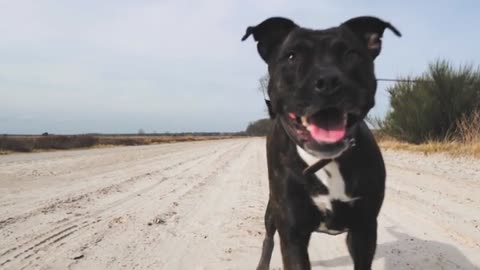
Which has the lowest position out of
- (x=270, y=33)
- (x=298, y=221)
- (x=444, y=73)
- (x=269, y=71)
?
(x=298, y=221)

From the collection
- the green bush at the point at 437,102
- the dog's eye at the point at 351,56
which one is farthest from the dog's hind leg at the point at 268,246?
the green bush at the point at 437,102

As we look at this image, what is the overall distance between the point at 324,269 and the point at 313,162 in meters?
1.45

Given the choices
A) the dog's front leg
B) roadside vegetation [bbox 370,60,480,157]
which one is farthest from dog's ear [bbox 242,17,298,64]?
roadside vegetation [bbox 370,60,480,157]

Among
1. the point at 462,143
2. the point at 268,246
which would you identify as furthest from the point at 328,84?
the point at 462,143

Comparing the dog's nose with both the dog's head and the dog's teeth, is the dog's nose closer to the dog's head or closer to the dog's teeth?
the dog's head

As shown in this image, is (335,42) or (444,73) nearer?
(335,42)

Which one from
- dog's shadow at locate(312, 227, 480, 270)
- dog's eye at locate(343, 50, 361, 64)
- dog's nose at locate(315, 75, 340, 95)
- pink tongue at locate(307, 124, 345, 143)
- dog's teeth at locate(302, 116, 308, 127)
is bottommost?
dog's shadow at locate(312, 227, 480, 270)

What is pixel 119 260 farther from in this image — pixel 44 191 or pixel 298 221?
pixel 44 191

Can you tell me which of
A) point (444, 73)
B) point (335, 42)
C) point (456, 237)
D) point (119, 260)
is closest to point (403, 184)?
point (456, 237)

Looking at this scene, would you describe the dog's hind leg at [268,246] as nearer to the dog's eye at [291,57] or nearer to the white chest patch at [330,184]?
the white chest patch at [330,184]

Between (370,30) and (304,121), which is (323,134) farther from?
(370,30)

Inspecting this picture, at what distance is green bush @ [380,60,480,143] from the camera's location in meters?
18.0

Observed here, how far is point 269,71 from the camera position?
9.84 ft

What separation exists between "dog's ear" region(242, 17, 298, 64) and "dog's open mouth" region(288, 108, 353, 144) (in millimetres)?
617
